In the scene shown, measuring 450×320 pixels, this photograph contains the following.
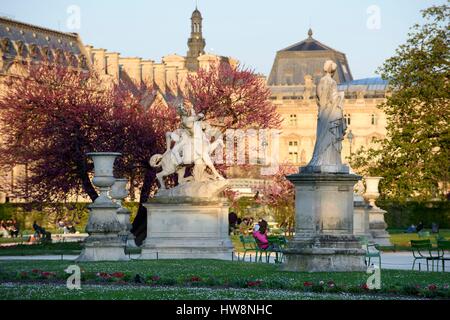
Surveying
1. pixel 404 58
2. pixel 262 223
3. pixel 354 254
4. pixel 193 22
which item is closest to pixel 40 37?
pixel 193 22

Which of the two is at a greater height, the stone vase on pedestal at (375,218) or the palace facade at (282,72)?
the palace facade at (282,72)

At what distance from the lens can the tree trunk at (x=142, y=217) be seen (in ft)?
160

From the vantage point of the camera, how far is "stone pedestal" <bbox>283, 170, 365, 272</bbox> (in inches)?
1059

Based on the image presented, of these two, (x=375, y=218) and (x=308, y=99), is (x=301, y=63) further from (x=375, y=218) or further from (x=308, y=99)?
(x=375, y=218)

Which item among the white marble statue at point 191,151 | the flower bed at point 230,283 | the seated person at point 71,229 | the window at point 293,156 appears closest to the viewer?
the flower bed at point 230,283

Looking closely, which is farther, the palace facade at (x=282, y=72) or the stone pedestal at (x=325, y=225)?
the palace facade at (x=282, y=72)

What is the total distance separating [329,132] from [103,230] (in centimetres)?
883

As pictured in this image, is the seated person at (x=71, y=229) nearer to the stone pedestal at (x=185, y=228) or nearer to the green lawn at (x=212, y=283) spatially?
the stone pedestal at (x=185, y=228)

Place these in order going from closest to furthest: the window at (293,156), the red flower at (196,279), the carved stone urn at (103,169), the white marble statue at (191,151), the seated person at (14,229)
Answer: the red flower at (196,279) → the carved stone urn at (103,169) → the white marble statue at (191,151) → the seated person at (14,229) → the window at (293,156)

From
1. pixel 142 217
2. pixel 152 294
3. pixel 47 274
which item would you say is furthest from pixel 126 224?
pixel 152 294

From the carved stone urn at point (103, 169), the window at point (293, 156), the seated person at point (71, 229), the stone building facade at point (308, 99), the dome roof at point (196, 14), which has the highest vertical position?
the dome roof at point (196, 14)

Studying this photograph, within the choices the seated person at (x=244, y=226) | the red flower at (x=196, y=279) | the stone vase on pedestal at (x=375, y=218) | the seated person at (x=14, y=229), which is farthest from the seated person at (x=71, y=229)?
the red flower at (x=196, y=279)

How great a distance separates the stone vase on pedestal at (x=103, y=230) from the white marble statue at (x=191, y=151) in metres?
4.26

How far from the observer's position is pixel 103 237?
112 ft
